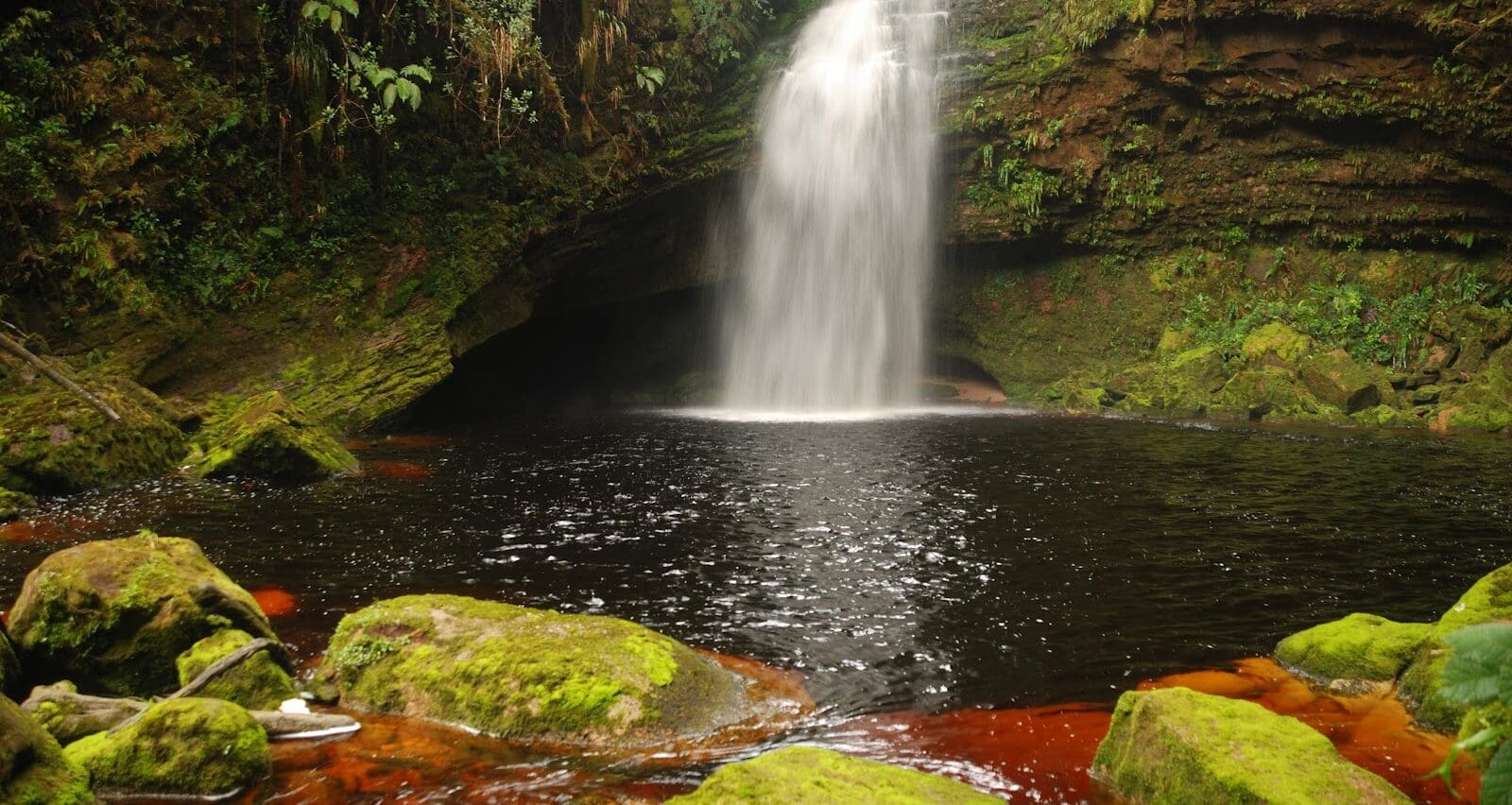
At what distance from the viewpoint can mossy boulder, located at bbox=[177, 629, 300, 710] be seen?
4.98 metres

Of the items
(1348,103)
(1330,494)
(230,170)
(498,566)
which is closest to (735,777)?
(498,566)

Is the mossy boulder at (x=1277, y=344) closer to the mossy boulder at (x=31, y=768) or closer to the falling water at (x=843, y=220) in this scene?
the falling water at (x=843, y=220)

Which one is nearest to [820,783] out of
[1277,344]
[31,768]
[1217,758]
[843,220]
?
[1217,758]

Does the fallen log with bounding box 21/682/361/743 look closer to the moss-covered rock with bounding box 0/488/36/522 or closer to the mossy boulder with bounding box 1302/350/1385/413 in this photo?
the moss-covered rock with bounding box 0/488/36/522

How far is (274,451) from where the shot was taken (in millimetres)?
12367

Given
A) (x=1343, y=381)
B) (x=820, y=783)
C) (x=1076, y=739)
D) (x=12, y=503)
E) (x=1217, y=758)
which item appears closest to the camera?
(x=820, y=783)

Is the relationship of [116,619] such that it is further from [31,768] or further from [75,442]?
[75,442]

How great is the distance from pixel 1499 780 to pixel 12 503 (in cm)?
1316

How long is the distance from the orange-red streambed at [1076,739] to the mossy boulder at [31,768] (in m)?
3.46

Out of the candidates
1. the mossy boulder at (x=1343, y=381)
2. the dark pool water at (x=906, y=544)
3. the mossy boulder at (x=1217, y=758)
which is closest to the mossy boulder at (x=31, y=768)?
the dark pool water at (x=906, y=544)

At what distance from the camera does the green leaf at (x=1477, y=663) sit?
70.1 inches

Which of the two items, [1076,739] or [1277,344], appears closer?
[1076,739]

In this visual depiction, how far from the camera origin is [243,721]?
438 centimetres

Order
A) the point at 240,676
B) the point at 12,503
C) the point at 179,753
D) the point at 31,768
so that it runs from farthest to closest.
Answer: the point at 12,503, the point at 240,676, the point at 179,753, the point at 31,768
